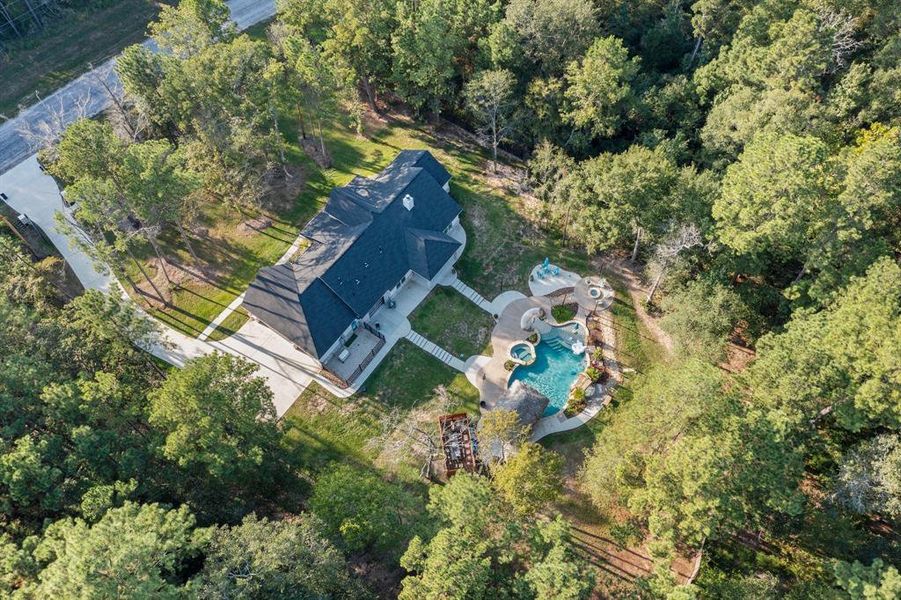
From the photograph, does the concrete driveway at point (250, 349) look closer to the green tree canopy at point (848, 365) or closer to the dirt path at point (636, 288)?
the dirt path at point (636, 288)

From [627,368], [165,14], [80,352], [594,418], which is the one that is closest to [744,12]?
[627,368]

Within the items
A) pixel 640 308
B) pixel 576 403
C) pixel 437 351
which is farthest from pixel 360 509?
pixel 640 308

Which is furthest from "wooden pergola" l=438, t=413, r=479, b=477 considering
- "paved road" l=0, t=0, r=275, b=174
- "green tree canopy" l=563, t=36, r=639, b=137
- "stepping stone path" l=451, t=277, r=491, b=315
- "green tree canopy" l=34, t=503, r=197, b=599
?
"paved road" l=0, t=0, r=275, b=174

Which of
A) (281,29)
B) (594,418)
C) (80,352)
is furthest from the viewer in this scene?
(281,29)

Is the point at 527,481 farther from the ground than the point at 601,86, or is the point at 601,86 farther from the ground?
the point at 601,86

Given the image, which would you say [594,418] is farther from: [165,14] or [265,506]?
[165,14]

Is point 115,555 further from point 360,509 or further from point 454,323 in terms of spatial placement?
point 454,323
